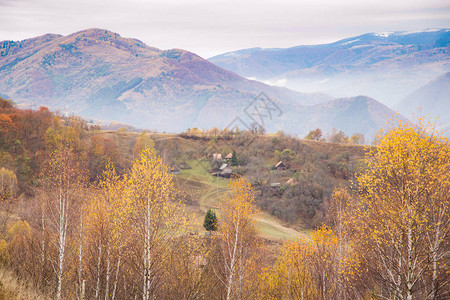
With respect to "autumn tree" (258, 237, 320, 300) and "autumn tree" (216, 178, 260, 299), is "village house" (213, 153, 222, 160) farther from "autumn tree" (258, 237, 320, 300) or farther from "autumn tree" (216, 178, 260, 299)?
"autumn tree" (216, 178, 260, 299)

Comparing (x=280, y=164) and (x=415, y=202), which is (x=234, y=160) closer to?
(x=280, y=164)

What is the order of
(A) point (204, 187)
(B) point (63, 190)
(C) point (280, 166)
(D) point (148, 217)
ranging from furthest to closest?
(C) point (280, 166), (A) point (204, 187), (B) point (63, 190), (D) point (148, 217)

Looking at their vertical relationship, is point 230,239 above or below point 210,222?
above

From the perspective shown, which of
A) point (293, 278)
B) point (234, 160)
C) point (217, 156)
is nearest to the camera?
point (293, 278)

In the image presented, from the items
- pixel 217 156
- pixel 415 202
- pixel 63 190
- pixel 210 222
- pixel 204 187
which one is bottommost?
pixel 204 187

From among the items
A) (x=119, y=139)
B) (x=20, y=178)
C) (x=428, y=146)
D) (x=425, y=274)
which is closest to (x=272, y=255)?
(x=425, y=274)

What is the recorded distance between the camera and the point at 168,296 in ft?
65.4

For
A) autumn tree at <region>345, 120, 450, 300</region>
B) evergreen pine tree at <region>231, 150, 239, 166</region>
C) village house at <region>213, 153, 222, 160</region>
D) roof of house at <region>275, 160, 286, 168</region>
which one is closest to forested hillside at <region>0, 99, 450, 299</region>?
autumn tree at <region>345, 120, 450, 300</region>

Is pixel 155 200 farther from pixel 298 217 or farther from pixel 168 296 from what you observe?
pixel 298 217

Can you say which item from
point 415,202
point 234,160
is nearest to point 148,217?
point 415,202

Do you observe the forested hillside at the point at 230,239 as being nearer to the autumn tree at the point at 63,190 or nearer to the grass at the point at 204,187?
the autumn tree at the point at 63,190

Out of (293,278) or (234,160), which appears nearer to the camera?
(293,278)

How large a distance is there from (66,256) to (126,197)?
7.87m

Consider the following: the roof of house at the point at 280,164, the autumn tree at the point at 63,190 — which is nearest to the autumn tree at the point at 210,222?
the autumn tree at the point at 63,190
